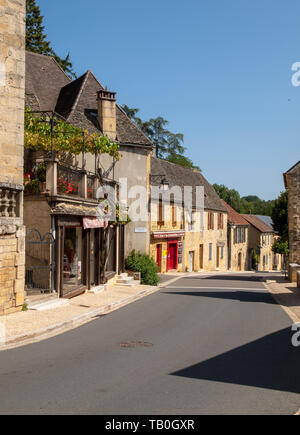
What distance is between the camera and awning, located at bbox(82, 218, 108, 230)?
17728 millimetres

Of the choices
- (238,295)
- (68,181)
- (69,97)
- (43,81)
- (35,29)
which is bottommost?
(238,295)

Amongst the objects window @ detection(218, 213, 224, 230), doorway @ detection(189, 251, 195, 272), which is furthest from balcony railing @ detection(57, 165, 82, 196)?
window @ detection(218, 213, 224, 230)

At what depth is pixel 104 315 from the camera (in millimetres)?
14047

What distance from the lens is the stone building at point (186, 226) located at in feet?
113

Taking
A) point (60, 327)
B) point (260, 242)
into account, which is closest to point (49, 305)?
point (60, 327)

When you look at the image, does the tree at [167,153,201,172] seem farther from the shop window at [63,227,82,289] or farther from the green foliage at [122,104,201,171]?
the shop window at [63,227,82,289]

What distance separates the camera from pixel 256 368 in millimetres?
7879

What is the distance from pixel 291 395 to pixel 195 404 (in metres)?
1.44

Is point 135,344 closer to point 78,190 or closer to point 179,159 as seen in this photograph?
point 78,190

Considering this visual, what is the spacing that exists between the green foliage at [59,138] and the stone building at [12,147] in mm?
4066

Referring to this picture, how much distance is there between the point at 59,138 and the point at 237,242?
36.2 m

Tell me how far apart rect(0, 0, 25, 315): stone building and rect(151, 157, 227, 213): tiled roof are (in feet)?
69.2

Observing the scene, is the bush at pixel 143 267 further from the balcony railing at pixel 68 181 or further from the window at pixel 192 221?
the window at pixel 192 221

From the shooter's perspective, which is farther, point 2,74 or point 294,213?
point 294,213
